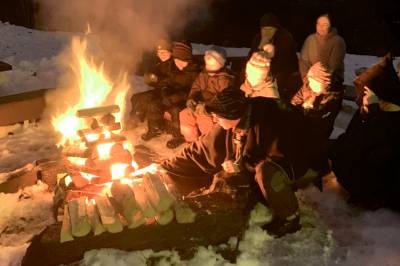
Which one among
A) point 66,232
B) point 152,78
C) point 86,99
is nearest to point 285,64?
point 152,78

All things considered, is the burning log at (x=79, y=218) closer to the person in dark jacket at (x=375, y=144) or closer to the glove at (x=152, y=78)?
the person in dark jacket at (x=375, y=144)

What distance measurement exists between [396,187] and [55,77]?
700cm

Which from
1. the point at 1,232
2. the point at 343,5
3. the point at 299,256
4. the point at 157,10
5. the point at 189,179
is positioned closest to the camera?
the point at 299,256

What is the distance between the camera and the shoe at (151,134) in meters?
6.63

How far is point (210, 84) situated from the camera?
6.12 meters

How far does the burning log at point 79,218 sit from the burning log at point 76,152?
36.1 inches

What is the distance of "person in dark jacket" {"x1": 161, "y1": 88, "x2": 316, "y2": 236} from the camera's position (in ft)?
13.0

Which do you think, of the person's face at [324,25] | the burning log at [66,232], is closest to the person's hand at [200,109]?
the burning log at [66,232]

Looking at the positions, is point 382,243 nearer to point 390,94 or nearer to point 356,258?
point 356,258

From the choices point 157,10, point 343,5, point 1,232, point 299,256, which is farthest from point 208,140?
point 343,5

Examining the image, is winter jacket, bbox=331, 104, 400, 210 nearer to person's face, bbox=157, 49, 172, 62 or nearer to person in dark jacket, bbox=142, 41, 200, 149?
person in dark jacket, bbox=142, 41, 200, 149

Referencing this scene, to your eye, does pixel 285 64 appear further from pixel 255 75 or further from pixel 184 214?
pixel 184 214

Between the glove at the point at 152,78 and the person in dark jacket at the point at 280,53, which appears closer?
the glove at the point at 152,78

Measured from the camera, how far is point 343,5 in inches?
504
